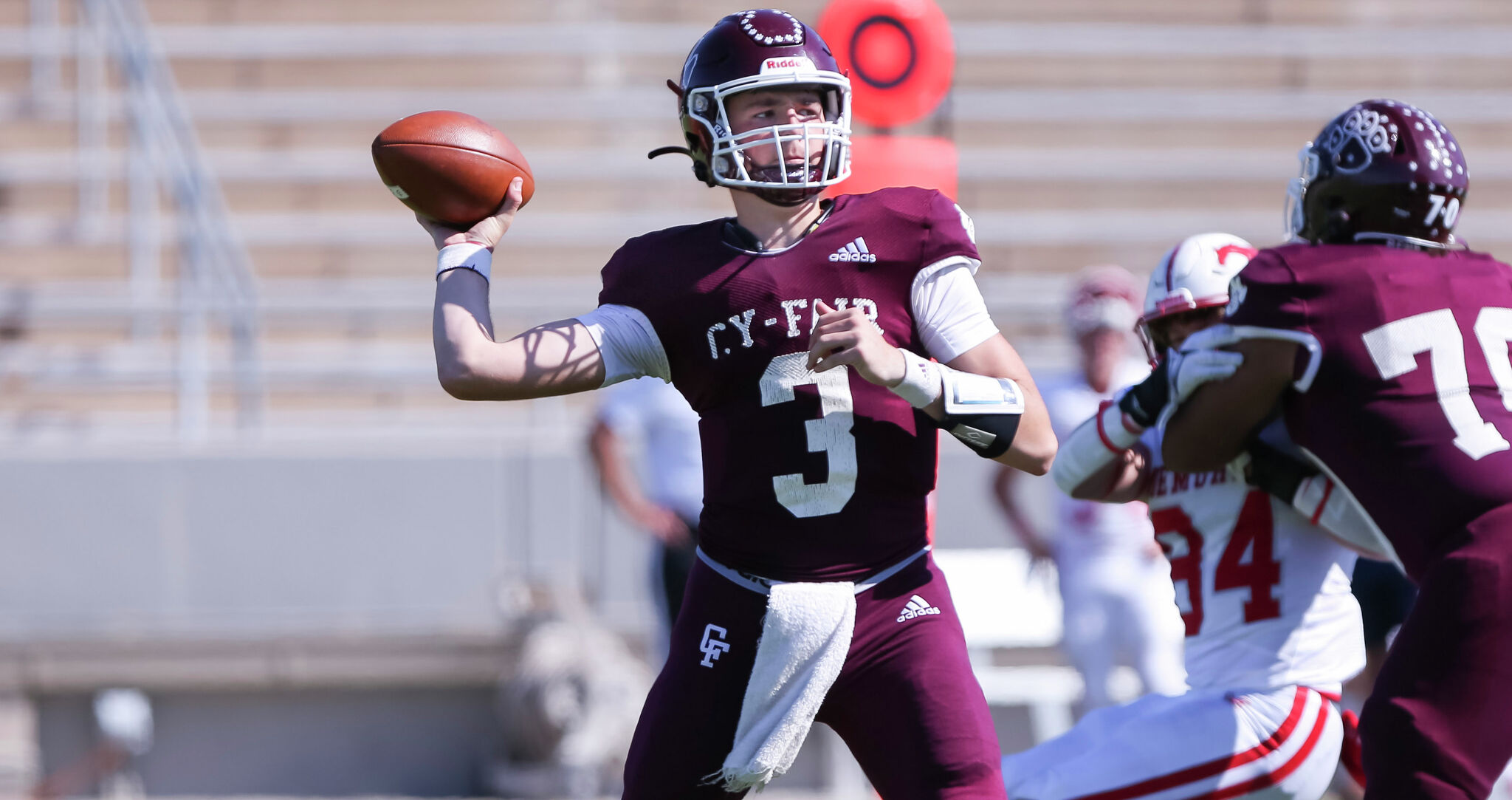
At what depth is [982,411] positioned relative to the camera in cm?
236

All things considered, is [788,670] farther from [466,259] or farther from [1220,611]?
[1220,611]

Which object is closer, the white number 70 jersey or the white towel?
the white towel

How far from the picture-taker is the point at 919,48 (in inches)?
180

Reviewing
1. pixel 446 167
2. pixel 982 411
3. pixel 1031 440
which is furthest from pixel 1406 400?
pixel 446 167

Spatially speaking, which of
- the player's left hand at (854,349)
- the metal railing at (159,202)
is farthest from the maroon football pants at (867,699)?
the metal railing at (159,202)

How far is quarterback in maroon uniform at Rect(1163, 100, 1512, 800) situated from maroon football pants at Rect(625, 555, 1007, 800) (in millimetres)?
679

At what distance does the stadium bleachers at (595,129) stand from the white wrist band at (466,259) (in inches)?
209

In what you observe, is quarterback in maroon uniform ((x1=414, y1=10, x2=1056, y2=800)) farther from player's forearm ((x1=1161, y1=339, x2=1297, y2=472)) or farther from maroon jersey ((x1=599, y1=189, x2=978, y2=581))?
player's forearm ((x1=1161, y1=339, x2=1297, y2=472))

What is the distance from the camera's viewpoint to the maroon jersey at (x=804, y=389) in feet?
8.06

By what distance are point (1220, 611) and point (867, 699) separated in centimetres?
87

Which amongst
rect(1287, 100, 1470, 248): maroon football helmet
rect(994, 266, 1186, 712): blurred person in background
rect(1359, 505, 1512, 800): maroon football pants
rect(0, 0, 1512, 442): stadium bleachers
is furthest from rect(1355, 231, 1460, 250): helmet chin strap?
rect(0, 0, 1512, 442): stadium bleachers

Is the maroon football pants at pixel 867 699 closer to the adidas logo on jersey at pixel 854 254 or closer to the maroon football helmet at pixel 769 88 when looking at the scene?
the adidas logo on jersey at pixel 854 254

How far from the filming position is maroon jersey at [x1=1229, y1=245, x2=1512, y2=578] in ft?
8.51

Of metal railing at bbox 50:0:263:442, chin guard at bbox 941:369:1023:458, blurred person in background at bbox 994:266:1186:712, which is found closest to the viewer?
chin guard at bbox 941:369:1023:458
